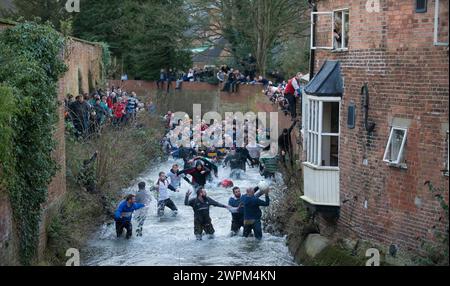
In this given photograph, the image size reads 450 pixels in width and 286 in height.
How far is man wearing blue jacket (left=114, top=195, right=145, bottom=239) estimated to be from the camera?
23156 mm

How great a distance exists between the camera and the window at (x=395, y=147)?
1678 cm

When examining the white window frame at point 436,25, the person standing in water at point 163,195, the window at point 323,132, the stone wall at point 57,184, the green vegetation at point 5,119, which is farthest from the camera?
the person standing in water at point 163,195

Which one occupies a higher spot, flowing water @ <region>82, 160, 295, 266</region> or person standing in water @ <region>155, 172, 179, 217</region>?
person standing in water @ <region>155, 172, 179, 217</region>

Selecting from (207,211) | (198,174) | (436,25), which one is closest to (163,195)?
(198,174)

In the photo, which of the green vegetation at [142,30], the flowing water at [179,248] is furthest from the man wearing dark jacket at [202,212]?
the green vegetation at [142,30]

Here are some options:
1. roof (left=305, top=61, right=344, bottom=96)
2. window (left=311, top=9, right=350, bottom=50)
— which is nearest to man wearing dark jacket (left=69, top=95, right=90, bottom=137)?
window (left=311, top=9, right=350, bottom=50)

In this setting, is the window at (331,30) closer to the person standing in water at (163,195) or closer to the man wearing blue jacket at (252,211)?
the man wearing blue jacket at (252,211)

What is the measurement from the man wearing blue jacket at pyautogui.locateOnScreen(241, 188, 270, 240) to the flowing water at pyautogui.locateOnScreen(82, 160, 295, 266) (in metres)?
0.25

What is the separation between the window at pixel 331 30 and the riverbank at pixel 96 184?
7175 mm

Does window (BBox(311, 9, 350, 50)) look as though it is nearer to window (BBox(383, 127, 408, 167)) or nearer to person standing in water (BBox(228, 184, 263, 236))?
window (BBox(383, 127, 408, 167))

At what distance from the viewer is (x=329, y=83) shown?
19.5 m

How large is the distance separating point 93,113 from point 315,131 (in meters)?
10.2
